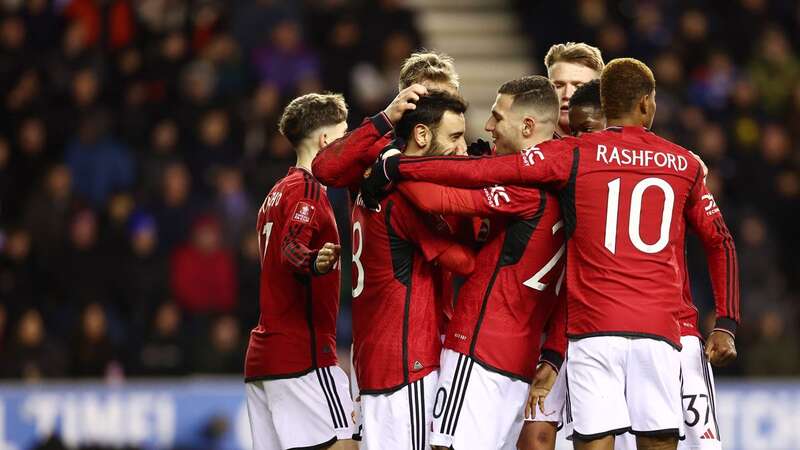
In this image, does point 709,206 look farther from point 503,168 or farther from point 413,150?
point 413,150

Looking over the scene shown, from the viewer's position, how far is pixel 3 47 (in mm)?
13406

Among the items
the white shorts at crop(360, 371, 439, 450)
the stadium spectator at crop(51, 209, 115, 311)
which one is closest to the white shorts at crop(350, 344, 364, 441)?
the white shorts at crop(360, 371, 439, 450)

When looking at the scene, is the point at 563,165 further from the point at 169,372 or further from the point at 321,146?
the point at 169,372

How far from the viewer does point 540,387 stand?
6.01 metres

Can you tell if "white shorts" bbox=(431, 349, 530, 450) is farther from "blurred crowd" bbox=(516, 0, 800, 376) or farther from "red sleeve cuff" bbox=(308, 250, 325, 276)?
"blurred crowd" bbox=(516, 0, 800, 376)

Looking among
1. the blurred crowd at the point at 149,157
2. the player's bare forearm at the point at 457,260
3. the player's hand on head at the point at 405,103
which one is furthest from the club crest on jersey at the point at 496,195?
the blurred crowd at the point at 149,157

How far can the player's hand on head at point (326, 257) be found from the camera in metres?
6.00

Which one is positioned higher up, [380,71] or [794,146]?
[380,71]

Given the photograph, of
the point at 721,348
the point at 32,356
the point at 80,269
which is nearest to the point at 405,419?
the point at 721,348

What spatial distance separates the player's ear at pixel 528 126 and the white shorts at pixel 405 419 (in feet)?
3.57

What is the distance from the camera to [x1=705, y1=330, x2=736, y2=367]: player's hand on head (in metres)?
6.12

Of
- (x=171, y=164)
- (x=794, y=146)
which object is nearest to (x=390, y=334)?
(x=171, y=164)

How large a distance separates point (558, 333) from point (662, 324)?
1.85 feet

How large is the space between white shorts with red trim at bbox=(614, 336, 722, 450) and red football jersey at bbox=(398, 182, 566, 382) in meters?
0.79
